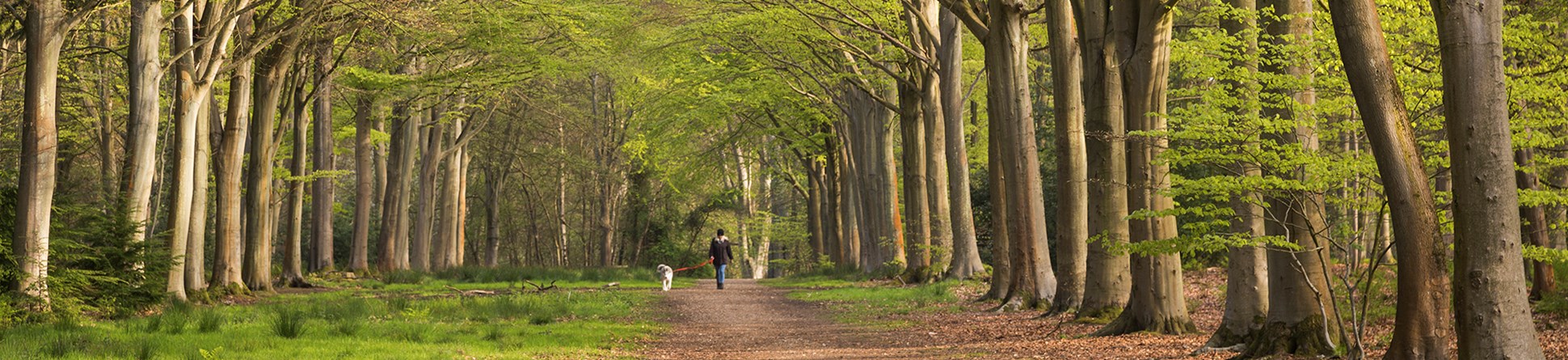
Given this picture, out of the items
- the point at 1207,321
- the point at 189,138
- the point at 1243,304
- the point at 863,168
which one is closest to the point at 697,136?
the point at 863,168

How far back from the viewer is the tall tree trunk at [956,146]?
20.2 m

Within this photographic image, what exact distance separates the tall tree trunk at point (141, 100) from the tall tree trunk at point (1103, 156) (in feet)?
35.7

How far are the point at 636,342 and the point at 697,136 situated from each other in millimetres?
27046

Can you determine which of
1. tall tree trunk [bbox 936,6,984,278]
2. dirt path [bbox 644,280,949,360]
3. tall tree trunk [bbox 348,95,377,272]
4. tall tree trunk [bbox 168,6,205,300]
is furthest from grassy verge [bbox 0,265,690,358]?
tall tree trunk [bbox 348,95,377,272]

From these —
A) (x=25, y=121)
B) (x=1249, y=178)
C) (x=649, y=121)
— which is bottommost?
(x=1249, y=178)

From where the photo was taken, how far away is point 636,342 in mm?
13125

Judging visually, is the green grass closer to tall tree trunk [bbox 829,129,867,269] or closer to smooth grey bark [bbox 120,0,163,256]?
tall tree trunk [bbox 829,129,867,269]

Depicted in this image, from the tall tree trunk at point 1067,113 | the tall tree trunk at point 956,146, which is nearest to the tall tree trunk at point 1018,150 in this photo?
the tall tree trunk at point 1067,113

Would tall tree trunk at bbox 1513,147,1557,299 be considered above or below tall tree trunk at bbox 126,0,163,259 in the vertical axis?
below

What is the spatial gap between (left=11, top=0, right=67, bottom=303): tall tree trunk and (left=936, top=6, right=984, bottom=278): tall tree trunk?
1164 centimetres

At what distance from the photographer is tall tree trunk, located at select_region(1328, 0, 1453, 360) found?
7293 millimetres

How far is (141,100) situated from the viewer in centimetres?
1623

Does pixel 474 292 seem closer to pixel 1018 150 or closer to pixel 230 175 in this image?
pixel 230 175

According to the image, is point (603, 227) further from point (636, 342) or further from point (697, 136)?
point (636, 342)
